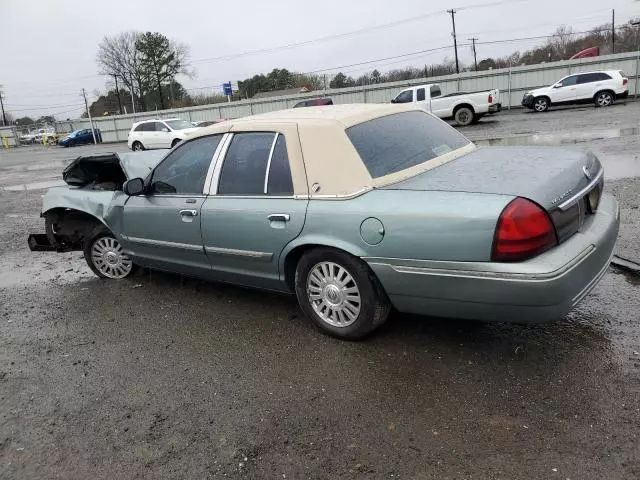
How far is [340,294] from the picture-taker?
3.55 metres

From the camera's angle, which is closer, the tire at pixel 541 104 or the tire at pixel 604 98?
the tire at pixel 604 98

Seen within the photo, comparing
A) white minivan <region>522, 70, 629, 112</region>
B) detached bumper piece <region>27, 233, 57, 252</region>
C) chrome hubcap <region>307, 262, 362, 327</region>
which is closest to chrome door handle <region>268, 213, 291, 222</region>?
chrome hubcap <region>307, 262, 362, 327</region>

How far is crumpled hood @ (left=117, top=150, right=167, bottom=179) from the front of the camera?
5.45 m

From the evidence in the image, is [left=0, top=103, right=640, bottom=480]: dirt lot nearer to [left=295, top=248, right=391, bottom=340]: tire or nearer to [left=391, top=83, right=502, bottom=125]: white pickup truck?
[left=295, top=248, right=391, bottom=340]: tire

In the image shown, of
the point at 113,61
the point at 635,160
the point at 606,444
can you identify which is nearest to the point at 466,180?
the point at 606,444

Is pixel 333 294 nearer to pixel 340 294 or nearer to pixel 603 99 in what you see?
pixel 340 294

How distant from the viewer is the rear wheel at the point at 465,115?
2211cm


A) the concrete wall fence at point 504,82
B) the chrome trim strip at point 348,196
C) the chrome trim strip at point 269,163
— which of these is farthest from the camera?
the concrete wall fence at point 504,82

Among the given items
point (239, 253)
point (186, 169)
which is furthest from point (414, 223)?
point (186, 169)

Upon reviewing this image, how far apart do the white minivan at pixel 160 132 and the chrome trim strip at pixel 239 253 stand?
2125 centimetres

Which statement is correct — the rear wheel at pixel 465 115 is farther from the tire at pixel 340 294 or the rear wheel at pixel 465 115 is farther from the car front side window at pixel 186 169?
the tire at pixel 340 294

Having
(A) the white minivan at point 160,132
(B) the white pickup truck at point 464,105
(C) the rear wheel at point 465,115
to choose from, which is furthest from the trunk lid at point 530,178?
(A) the white minivan at point 160,132

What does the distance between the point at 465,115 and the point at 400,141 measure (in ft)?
64.9

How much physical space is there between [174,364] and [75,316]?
162 centimetres
